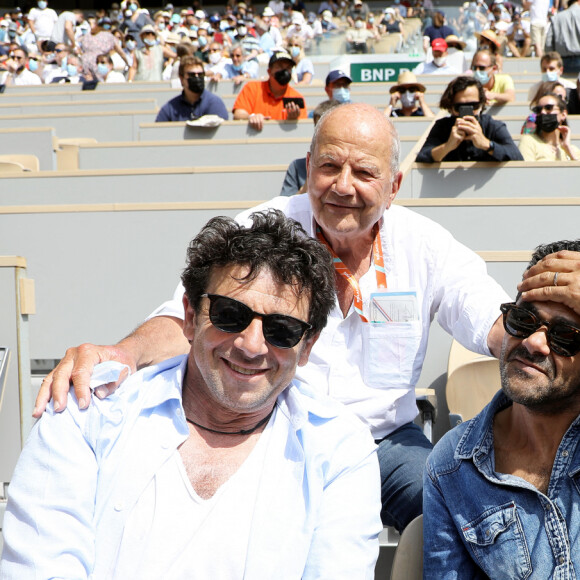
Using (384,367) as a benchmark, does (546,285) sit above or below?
above

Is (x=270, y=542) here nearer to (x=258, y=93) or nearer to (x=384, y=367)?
(x=384, y=367)

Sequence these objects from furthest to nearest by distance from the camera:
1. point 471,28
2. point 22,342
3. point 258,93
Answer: point 471,28 < point 258,93 < point 22,342

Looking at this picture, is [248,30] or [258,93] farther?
[248,30]

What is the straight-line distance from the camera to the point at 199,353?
183cm

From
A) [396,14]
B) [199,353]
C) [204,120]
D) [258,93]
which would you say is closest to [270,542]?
[199,353]

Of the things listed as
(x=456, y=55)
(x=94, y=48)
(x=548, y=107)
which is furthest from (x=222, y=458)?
(x=94, y=48)

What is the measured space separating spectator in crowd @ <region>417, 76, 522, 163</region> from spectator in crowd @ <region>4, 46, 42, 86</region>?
10.1 m

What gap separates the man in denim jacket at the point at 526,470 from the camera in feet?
5.27

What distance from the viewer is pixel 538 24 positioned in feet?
46.2

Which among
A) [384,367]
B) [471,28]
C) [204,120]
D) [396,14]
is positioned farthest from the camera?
[396,14]

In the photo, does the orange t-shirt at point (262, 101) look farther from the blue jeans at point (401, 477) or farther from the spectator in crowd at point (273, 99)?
the blue jeans at point (401, 477)

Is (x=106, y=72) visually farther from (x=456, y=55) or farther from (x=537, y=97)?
(x=537, y=97)

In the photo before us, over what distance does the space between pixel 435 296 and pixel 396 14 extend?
58.5ft

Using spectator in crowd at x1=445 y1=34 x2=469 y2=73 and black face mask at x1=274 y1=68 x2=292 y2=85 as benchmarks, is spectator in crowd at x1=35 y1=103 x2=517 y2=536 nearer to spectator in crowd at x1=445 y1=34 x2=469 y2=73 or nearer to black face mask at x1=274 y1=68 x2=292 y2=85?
black face mask at x1=274 y1=68 x2=292 y2=85
